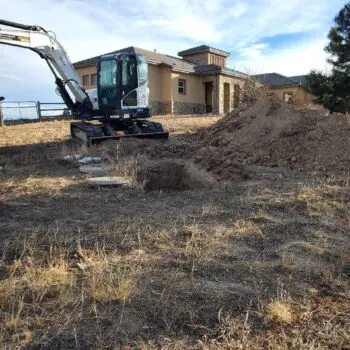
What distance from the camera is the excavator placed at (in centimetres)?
1332

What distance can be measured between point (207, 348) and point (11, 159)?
9.83 meters

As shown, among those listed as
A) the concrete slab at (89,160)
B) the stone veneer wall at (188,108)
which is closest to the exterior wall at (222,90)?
the stone veneer wall at (188,108)

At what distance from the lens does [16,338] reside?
2775mm

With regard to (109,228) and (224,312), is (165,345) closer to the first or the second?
(224,312)

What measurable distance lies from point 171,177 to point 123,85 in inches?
240

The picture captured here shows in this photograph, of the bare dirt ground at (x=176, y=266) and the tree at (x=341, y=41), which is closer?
the bare dirt ground at (x=176, y=266)

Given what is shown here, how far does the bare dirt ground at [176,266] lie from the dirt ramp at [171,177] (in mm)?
504

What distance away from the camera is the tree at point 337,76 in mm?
14422

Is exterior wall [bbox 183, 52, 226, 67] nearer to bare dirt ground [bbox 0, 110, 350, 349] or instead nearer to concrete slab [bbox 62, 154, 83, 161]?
concrete slab [bbox 62, 154, 83, 161]

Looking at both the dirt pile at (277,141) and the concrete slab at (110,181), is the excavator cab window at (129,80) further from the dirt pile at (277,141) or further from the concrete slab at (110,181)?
the concrete slab at (110,181)

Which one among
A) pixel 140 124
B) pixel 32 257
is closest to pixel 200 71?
pixel 140 124

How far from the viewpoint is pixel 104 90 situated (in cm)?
1401

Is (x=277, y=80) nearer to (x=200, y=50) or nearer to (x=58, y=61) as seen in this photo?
(x=200, y=50)

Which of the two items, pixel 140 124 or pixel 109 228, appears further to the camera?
pixel 140 124
